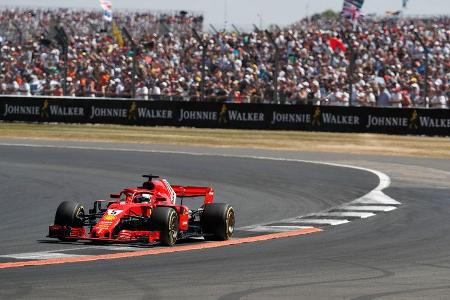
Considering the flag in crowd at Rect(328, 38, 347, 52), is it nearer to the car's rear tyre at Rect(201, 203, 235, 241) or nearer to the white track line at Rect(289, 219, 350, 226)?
the white track line at Rect(289, 219, 350, 226)

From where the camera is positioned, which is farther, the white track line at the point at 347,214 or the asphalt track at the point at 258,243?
the white track line at the point at 347,214

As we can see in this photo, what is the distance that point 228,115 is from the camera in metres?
41.3

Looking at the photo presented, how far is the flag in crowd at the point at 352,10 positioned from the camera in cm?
5150

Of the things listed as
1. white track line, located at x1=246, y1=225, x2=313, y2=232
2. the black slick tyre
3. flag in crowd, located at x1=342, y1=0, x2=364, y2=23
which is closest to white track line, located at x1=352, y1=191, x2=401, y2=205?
white track line, located at x1=246, y1=225, x2=313, y2=232

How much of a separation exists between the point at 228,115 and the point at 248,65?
20.9 ft

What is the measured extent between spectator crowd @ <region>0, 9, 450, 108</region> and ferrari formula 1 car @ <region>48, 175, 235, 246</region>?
80.7 ft

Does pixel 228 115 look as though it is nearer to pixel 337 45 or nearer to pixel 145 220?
pixel 337 45

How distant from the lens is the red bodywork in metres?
13.6

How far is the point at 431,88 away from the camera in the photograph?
138ft

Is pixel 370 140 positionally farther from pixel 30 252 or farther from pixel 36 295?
pixel 36 295

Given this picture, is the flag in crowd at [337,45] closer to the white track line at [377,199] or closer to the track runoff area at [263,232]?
the track runoff area at [263,232]

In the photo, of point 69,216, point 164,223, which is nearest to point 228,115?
point 69,216

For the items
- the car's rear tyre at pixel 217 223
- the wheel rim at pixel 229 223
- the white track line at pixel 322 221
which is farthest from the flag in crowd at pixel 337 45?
the car's rear tyre at pixel 217 223

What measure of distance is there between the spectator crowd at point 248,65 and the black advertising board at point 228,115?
2.37ft
